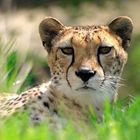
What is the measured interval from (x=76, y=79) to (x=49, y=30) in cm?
93

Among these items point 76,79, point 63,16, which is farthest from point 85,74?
point 63,16

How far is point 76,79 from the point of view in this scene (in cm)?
766

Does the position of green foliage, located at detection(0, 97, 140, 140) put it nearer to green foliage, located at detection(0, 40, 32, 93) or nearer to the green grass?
the green grass

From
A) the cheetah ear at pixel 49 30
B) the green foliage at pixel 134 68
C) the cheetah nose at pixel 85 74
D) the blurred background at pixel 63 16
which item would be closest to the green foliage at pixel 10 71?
the cheetah ear at pixel 49 30

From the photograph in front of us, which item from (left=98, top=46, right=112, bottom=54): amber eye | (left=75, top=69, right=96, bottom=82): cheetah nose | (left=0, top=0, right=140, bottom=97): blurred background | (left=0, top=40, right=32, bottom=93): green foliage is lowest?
(left=0, top=0, right=140, bottom=97): blurred background

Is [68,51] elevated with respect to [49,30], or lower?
lower

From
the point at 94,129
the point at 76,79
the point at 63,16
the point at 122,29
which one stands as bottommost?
the point at 63,16

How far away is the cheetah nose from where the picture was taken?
7.64 metres

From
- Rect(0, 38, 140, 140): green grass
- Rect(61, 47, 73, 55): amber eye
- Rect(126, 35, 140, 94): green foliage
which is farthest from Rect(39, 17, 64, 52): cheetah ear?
Rect(126, 35, 140, 94): green foliage

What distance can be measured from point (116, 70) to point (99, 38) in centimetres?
30

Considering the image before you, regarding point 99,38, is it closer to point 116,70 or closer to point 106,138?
point 116,70

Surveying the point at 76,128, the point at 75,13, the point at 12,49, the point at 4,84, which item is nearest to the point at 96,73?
the point at 76,128

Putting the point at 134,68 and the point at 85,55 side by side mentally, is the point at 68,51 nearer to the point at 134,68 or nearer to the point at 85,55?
the point at 85,55

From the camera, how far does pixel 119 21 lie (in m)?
8.55
